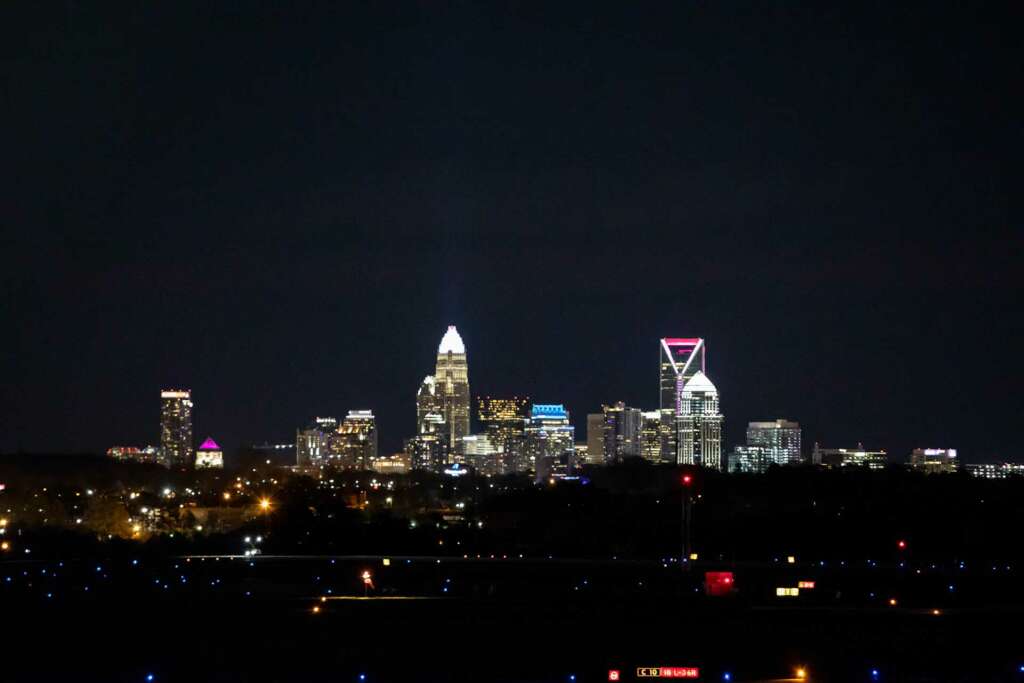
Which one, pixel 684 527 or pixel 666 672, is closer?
pixel 666 672

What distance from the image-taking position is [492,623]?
47094 mm

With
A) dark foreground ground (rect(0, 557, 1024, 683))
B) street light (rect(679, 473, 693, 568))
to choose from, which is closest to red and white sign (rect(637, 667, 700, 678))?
dark foreground ground (rect(0, 557, 1024, 683))

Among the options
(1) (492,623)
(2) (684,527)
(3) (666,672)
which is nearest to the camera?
(3) (666,672)

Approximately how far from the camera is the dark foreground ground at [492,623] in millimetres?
38688

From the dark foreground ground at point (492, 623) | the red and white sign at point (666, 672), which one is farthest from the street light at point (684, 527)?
the red and white sign at point (666, 672)

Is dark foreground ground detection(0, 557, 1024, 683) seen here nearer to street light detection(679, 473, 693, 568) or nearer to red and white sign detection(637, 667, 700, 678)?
red and white sign detection(637, 667, 700, 678)

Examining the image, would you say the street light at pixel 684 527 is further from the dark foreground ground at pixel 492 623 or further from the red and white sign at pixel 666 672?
the red and white sign at pixel 666 672

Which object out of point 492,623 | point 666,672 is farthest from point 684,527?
point 666,672

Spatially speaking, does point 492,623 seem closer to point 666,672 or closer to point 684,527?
point 666,672

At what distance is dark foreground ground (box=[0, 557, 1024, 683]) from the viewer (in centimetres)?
3869

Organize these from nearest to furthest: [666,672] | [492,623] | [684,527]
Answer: [666,672]
[492,623]
[684,527]

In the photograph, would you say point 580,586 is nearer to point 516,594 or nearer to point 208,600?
point 516,594

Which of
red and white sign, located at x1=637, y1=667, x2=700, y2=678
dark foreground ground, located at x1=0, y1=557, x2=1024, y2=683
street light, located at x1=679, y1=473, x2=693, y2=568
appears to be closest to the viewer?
red and white sign, located at x1=637, y1=667, x2=700, y2=678

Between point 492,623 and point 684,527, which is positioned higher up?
point 684,527
